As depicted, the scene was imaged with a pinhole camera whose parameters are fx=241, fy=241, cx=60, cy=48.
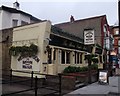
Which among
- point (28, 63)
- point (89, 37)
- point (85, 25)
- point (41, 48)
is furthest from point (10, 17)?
point (85, 25)

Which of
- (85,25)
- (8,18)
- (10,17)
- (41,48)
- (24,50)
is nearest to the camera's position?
(41,48)

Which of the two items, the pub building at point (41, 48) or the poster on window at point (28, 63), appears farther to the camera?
the poster on window at point (28, 63)

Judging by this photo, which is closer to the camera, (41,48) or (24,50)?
(41,48)

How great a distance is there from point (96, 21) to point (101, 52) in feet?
18.7

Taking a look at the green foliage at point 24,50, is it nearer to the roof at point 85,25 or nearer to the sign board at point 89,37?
the sign board at point 89,37

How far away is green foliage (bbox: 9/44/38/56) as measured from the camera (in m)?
17.3

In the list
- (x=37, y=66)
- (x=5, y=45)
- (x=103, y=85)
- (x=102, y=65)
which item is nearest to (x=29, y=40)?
(x=37, y=66)

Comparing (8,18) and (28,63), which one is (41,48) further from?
(8,18)

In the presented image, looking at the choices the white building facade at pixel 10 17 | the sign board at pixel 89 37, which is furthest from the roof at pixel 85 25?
the sign board at pixel 89 37

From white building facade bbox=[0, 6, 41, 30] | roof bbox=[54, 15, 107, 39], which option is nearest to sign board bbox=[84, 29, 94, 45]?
white building facade bbox=[0, 6, 41, 30]

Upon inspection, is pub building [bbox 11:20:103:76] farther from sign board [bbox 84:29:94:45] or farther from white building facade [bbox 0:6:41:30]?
white building facade [bbox 0:6:41:30]

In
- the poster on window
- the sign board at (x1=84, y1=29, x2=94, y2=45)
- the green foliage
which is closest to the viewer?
the green foliage

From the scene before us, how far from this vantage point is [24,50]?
58.9 ft

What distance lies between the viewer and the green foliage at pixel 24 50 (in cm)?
1734
